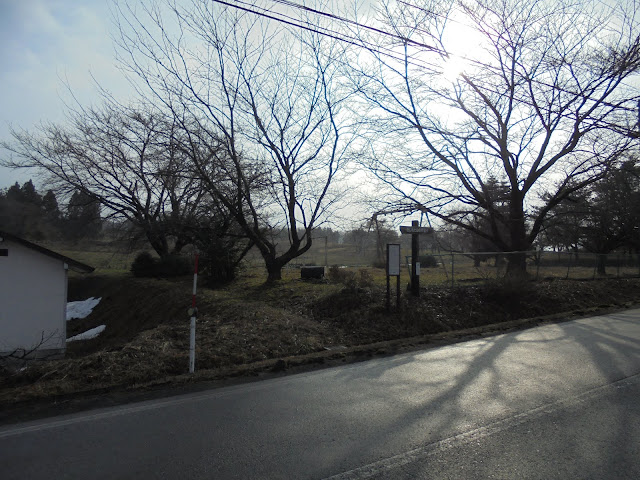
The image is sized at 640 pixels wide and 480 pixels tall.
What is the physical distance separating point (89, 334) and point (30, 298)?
18.6 ft

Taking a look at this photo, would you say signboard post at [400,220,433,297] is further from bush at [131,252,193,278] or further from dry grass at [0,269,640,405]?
bush at [131,252,193,278]

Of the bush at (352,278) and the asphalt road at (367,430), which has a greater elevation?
the bush at (352,278)

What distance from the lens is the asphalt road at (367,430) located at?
3980mm

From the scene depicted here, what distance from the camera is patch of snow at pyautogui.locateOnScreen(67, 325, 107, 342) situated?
60.0 ft

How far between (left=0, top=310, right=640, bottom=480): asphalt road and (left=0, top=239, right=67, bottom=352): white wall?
9.70 meters

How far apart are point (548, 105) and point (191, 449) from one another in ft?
64.7

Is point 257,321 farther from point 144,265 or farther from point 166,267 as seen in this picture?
point 144,265

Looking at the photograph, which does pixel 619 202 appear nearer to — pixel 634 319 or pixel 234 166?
pixel 634 319

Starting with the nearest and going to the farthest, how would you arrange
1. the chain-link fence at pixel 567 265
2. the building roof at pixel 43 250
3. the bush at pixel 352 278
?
1. the building roof at pixel 43 250
2. the bush at pixel 352 278
3. the chain-link fence at pixel 567 265

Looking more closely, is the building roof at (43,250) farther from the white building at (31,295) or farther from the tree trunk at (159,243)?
the tree trunk at (159,243)

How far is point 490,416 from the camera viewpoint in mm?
5207

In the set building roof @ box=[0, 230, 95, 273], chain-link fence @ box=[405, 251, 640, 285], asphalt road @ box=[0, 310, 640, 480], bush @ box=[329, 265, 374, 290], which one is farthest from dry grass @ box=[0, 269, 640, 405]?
building roof @ box=[0, 230, 95, 273]

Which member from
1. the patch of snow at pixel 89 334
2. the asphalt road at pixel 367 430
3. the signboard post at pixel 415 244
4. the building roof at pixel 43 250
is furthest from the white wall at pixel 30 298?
the signboard post at pixel 415 244

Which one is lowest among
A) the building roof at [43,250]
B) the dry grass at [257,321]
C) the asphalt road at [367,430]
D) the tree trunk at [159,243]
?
the asphalt road at [367,430]
